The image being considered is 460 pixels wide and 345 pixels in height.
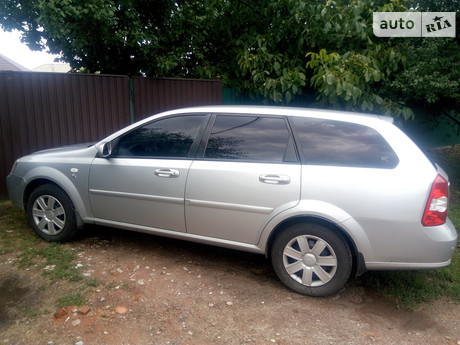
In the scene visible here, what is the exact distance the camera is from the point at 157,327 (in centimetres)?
289

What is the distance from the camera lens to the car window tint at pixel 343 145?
312cm

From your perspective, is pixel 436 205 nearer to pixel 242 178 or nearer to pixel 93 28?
pixel 242 178

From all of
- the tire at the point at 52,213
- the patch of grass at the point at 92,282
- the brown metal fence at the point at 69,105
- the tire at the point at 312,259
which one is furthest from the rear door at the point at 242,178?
the brown metal fence at the point at 69,105

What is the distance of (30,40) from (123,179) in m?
4.72

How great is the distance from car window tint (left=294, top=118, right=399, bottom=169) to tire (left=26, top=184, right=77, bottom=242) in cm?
266

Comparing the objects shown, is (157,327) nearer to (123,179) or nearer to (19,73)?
(123,179)

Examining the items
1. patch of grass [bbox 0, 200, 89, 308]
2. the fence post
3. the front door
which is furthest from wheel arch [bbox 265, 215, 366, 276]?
the fence post

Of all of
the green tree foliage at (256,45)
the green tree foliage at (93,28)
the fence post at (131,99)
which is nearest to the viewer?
the green tree foliage at (93,28)

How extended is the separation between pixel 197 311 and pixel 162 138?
1757mm

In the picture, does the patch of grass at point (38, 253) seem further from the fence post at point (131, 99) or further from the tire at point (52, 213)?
the fence post at point (131, 99)

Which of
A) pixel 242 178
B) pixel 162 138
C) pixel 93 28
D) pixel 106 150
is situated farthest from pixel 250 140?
pixel 93 28

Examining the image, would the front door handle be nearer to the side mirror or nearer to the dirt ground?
the side mirror

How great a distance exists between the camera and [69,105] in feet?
21.5

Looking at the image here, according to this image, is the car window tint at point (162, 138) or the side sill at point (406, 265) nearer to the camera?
the side sill at point (406, 265)
